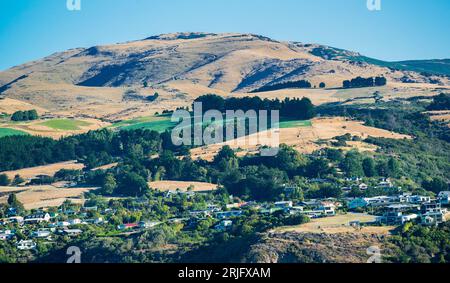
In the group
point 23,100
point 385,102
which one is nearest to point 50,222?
point 385,102

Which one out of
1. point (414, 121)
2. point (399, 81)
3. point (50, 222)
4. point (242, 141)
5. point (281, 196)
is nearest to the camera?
point (50, 222)

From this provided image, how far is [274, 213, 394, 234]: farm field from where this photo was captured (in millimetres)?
40438

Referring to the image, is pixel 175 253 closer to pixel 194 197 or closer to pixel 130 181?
pixel 194 197

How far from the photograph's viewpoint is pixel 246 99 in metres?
82.7

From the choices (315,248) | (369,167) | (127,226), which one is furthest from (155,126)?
(315,248)

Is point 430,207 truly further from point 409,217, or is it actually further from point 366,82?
point 366,82

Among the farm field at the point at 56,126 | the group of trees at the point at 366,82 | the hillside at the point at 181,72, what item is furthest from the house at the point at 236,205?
the group of trees at the point at 366,82

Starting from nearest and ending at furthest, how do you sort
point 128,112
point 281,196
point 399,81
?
point 281,196 → point 128,112 → point 399,81

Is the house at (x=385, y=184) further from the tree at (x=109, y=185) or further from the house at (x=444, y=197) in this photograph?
the tree at (x=109, y=185)

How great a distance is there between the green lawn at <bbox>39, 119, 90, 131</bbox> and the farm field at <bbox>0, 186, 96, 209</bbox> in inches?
969

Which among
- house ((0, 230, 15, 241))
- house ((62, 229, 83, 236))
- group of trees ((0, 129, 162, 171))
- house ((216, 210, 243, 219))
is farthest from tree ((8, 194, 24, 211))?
house ((216, 210, 243, 219))

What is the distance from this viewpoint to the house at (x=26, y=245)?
45.2 m

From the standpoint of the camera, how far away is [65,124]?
88.9 metres

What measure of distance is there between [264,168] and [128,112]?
3717 centimetres
